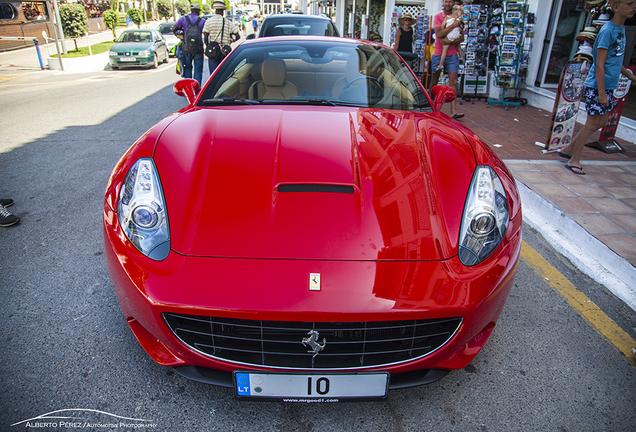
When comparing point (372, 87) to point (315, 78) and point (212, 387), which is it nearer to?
point (315, 78)

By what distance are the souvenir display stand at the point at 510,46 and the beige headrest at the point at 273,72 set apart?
18.9 feet

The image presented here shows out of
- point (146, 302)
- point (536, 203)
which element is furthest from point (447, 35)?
point (146, 302)

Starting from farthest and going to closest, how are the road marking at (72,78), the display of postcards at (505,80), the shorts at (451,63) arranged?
the road marking at (72,78) < the display of postcards at (505,80) < the shorts at (451,63)

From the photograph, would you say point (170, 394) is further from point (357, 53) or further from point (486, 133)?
point (486, 133)

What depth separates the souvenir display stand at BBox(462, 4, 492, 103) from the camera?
25.0 ft

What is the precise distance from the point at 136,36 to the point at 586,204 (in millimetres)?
15658

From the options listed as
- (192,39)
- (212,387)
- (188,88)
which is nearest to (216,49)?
(192,39)

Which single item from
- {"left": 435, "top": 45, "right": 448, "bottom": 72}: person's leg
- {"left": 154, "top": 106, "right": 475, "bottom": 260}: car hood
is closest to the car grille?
{"left": 154, "top": 106, "right": 475, "bottom": 260}: car hood

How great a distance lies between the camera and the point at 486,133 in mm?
5477

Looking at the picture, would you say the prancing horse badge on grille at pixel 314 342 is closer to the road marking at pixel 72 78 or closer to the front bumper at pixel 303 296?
the front bumper at pixel 303 296

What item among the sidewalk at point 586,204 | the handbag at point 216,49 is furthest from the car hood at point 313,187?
the handbag at point 216,49

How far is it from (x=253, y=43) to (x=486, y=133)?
385 centimetres

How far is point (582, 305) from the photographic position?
2.23 meters

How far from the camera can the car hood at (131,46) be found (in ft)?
43.9
